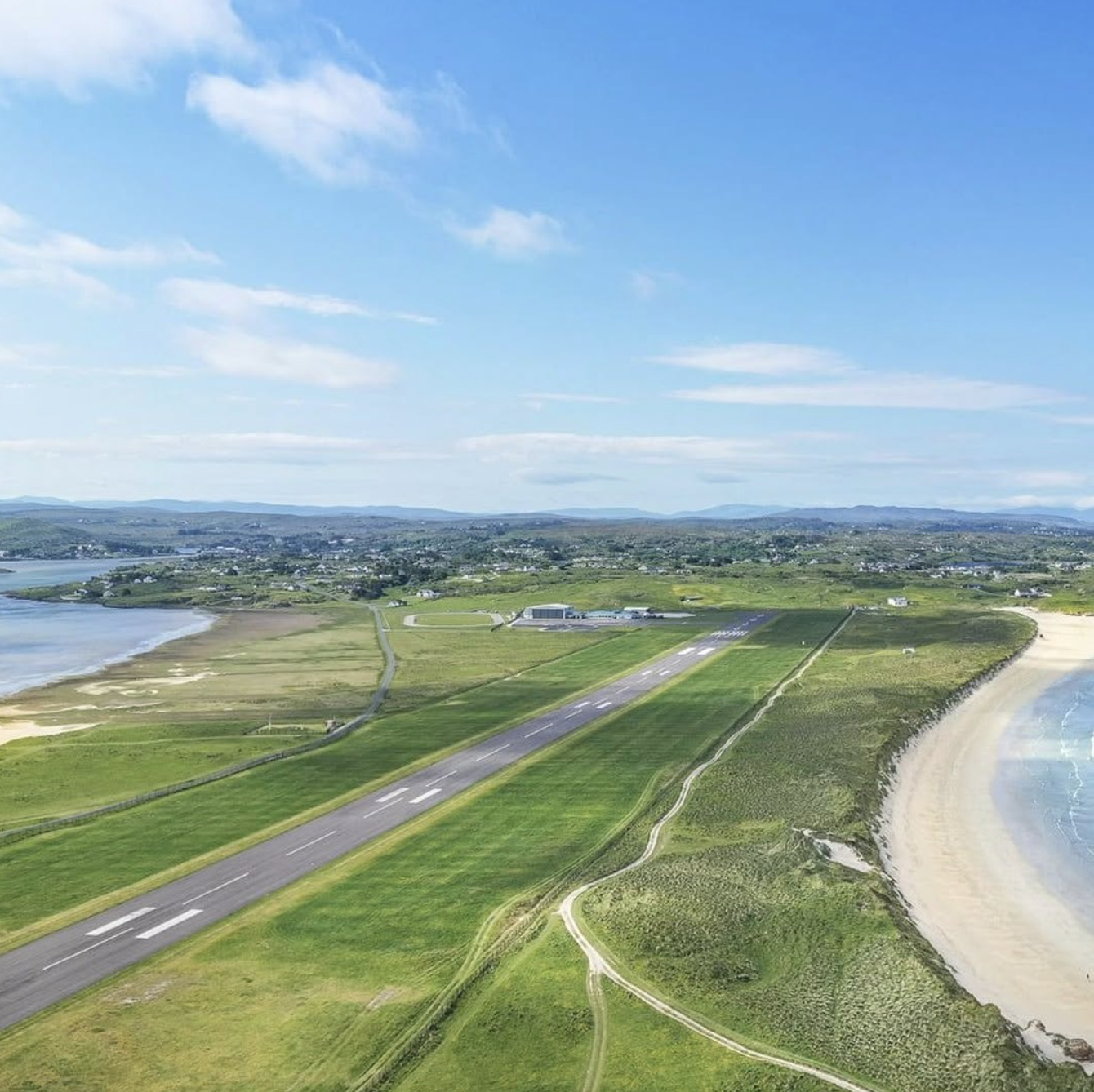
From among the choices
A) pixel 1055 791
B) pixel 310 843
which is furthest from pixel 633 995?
pixel 1055 791

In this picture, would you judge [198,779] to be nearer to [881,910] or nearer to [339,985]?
[339,985]

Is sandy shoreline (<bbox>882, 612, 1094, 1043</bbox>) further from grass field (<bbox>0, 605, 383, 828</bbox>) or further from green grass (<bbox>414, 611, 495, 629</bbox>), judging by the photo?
green grass (<bbox>414, 611, 495, 629</bbox>)

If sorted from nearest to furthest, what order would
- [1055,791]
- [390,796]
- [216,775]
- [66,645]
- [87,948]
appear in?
1. [87,948]
2. [390,796]
3. [1055,791]
4. [216,775]
5. [66,645]

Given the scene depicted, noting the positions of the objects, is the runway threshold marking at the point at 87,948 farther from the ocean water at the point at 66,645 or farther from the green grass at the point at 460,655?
the ocean water at the point at 66,645

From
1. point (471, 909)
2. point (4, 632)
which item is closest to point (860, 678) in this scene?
point (471, 909)

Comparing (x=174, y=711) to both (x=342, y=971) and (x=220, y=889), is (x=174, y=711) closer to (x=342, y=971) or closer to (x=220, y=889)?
A: (x=220, y=889)

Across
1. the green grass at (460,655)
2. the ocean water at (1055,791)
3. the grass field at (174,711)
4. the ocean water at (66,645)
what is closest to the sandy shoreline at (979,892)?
the ocean water at (1055,791)
